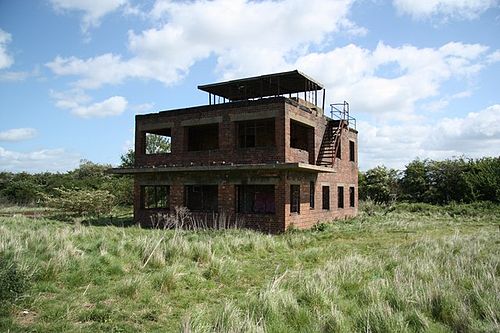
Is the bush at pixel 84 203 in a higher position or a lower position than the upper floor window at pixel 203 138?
lower

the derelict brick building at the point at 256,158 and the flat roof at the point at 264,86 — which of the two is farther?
the flat roof at the point at 264,86

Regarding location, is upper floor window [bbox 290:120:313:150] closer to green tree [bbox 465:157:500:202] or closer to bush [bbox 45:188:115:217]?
bush [bbox 45:188:115:217]

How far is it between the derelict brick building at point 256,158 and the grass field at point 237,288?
21.2 ft

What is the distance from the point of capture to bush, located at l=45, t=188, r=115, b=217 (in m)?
28.4

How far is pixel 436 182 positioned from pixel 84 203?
28.7 meters

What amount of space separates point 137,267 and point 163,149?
123 ft

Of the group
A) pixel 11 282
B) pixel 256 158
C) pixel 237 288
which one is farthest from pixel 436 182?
pixel 11 282

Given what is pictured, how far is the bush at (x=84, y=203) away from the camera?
2839 cm

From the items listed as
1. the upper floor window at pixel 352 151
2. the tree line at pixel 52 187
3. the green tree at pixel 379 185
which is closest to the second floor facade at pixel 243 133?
the upper floor window at pixel 352 151

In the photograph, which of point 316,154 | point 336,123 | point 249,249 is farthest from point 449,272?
point 336,123

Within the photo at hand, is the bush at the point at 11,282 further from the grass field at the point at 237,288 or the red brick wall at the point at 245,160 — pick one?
the red brick wall at the point at 245,160

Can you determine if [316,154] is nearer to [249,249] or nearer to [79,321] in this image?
[249,249]

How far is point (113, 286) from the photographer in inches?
326

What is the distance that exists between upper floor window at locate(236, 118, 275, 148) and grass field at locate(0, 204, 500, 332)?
10240 millimetres
